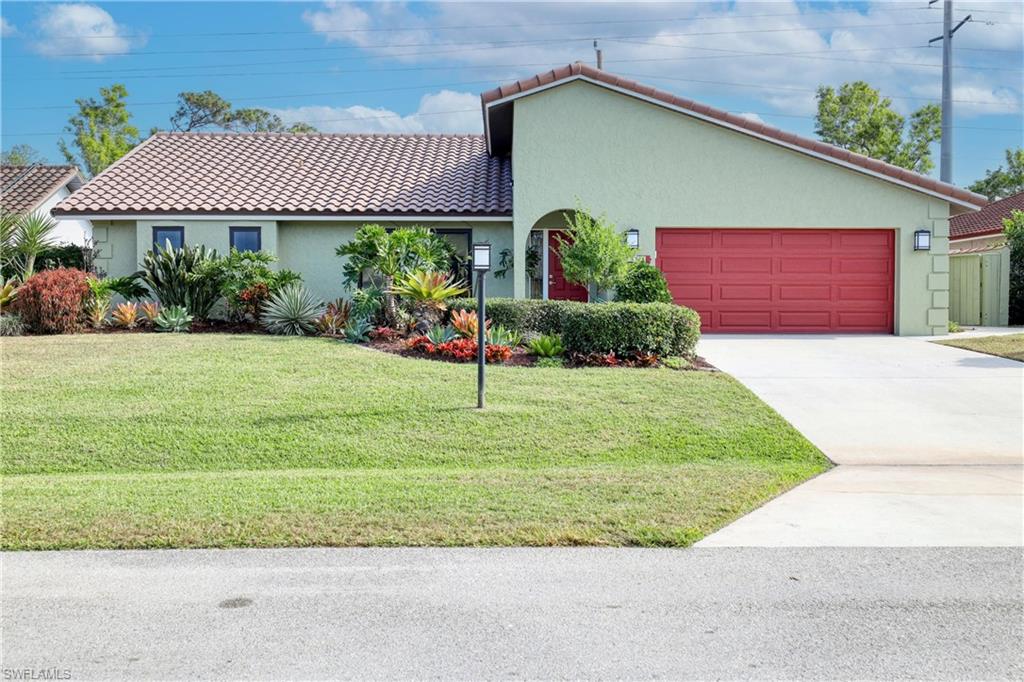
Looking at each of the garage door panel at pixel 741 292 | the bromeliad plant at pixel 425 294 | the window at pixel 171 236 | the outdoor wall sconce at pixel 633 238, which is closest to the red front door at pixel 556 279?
the outdoor wall sconce at pixel 633 238

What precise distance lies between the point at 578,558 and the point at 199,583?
2355 mm

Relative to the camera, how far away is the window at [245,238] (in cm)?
2034

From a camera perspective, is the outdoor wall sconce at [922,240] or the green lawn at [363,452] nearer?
the green lawn at [363,452]

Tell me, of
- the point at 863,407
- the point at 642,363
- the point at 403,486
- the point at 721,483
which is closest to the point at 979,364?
the point at 863,407

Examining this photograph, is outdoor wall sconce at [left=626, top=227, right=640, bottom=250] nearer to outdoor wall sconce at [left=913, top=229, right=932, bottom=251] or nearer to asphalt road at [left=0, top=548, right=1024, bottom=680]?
outdoor wall sconce at [left=913, top=229, right=932, bottom=251]

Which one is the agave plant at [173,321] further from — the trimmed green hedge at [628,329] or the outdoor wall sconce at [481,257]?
the outdoor wall sconce at [481,257]

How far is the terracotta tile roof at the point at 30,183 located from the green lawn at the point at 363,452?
15.2 meters

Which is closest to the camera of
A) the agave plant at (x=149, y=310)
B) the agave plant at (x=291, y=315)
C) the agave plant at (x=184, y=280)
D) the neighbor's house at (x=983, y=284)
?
the agave plant at (x=291, y=315)

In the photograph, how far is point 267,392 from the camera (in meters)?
11.3

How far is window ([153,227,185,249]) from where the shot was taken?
66.9 ft

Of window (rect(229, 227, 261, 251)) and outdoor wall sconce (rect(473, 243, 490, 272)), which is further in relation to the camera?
window (rect(229, 227, 261, 251))

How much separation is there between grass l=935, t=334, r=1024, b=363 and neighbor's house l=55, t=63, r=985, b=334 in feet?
4.38

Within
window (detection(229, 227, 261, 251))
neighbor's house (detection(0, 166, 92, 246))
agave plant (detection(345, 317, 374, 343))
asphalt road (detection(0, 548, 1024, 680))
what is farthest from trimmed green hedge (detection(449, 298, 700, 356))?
neighbor's house (detection(0, 166, 92, 246))

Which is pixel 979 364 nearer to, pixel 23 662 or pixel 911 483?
pixel 911 483
